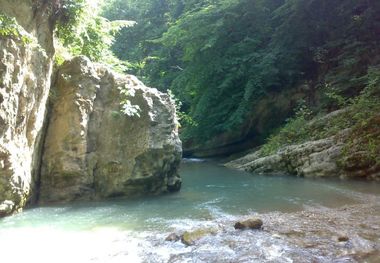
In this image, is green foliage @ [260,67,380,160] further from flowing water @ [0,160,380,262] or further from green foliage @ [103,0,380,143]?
flowing water @ [0,160,380,262]

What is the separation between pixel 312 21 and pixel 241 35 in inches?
127

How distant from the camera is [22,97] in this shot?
7309mm

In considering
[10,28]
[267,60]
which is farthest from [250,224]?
[267,60]

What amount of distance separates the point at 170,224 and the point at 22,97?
11.5 feet

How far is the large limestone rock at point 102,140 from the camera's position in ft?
28.2

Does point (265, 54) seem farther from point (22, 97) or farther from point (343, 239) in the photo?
point (343, 239)

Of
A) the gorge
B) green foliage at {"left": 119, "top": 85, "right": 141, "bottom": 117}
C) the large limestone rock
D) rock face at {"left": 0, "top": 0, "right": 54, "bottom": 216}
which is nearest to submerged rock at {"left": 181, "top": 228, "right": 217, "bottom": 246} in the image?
the gorge

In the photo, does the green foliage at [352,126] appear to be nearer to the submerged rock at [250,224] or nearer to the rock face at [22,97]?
the submerged rock at [250,224]

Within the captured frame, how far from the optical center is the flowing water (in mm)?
4801

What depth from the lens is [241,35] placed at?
18.3m

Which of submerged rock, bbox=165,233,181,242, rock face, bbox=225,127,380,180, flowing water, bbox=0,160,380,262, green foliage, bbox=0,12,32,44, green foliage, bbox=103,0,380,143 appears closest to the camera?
flowing water, bbox=0,160,380,262

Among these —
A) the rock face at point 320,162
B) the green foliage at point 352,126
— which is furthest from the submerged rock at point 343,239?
the green foliage at point 352,126

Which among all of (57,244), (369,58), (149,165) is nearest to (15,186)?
(57,244)

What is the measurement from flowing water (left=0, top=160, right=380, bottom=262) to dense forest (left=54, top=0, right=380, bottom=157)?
5777mm
